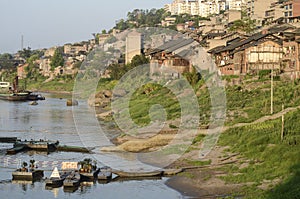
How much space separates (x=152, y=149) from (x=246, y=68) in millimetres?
20806

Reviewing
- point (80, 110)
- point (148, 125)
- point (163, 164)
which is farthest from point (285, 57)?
point (80, 110)

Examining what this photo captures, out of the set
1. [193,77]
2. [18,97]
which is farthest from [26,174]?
[18,97]

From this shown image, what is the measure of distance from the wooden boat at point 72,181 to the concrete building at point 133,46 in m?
77.4

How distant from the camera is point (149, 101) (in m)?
64.2

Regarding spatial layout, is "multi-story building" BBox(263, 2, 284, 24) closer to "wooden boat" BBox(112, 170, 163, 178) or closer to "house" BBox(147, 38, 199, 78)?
"house" BBox(147, 38, 199, 78)

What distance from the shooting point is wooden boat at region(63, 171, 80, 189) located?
28.2 metres

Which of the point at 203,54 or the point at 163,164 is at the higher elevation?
the point at 203,54

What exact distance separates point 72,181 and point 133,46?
82.1 metres

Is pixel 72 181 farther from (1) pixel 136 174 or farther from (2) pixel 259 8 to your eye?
(2) pixel 259 8

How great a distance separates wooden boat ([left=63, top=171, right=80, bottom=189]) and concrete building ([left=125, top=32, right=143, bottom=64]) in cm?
7744

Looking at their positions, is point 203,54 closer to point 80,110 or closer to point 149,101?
point 149,101

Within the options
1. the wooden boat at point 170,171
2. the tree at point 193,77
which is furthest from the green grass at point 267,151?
the tree at point 193,77

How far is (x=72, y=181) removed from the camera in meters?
28.4

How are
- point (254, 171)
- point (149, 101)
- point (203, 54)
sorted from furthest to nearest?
point (203, 54) → point (149, 101) → point (254, 171)
